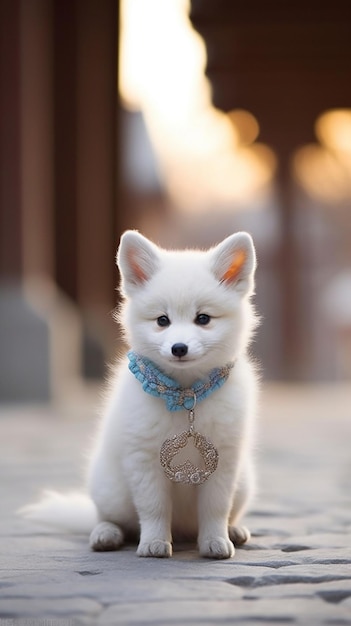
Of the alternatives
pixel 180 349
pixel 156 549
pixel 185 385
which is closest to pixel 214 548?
pixel 156 549

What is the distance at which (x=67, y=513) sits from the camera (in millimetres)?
3020

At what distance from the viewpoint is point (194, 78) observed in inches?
543

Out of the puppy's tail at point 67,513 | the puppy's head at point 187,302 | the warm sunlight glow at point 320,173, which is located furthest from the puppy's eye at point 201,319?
the warm sunlight glow at point 320,173

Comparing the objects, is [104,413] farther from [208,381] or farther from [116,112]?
[116,112]

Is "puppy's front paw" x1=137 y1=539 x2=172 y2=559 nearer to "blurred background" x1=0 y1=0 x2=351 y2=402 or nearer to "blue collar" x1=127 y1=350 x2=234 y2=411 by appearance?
"blue collar" x1=127 y1=350 x2=234 y2=411

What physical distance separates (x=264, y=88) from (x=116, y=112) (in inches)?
136

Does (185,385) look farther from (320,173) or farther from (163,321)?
(320,173)

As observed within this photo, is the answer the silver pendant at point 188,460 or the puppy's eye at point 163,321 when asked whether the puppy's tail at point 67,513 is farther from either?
the puppy's eye at point 163,321

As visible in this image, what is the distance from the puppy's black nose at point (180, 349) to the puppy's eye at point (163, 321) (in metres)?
0.14

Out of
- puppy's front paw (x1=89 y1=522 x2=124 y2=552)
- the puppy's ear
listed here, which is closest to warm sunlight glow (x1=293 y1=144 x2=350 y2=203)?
the puppy's ear

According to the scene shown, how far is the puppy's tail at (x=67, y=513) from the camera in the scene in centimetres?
299

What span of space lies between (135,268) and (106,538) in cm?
79

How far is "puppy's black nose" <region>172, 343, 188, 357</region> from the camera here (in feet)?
7.52

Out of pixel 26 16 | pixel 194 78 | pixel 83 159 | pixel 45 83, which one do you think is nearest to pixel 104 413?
pixel 26 16
